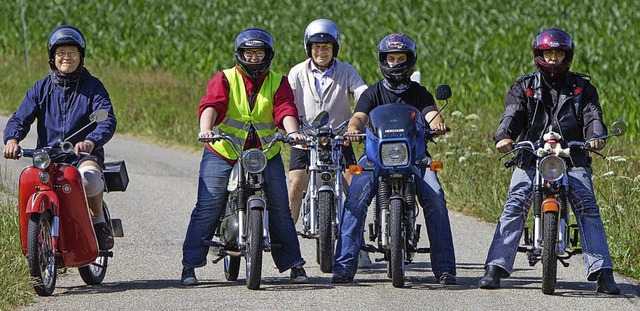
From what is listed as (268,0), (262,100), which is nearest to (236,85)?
(262,100)

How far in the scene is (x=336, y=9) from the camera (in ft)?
104

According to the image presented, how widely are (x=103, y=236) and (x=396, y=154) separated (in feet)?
7.09

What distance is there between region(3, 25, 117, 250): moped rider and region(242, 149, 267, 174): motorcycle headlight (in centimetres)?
94

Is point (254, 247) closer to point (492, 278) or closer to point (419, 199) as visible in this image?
point (419, 199)

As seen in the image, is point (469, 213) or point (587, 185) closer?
point (587, 185)

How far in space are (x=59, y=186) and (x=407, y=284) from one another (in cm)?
252

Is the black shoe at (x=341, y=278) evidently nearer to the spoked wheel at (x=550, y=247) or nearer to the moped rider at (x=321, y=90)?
the moped rider at (x=321, y=90)

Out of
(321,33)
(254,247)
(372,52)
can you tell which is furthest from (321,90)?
(372,52)

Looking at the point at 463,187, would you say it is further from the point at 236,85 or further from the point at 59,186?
the point at 59,186

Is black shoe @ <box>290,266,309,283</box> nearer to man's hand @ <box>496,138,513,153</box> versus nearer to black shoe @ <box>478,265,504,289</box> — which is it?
black shoe @ <box>478,265,504,289</box>

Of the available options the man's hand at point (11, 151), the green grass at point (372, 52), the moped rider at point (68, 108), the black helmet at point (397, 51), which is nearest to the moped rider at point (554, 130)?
the black helmet at point (397, 51)

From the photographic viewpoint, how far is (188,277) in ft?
32.3

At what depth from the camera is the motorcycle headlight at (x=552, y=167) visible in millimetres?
9234

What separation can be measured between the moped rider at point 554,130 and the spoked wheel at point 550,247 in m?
0.35
